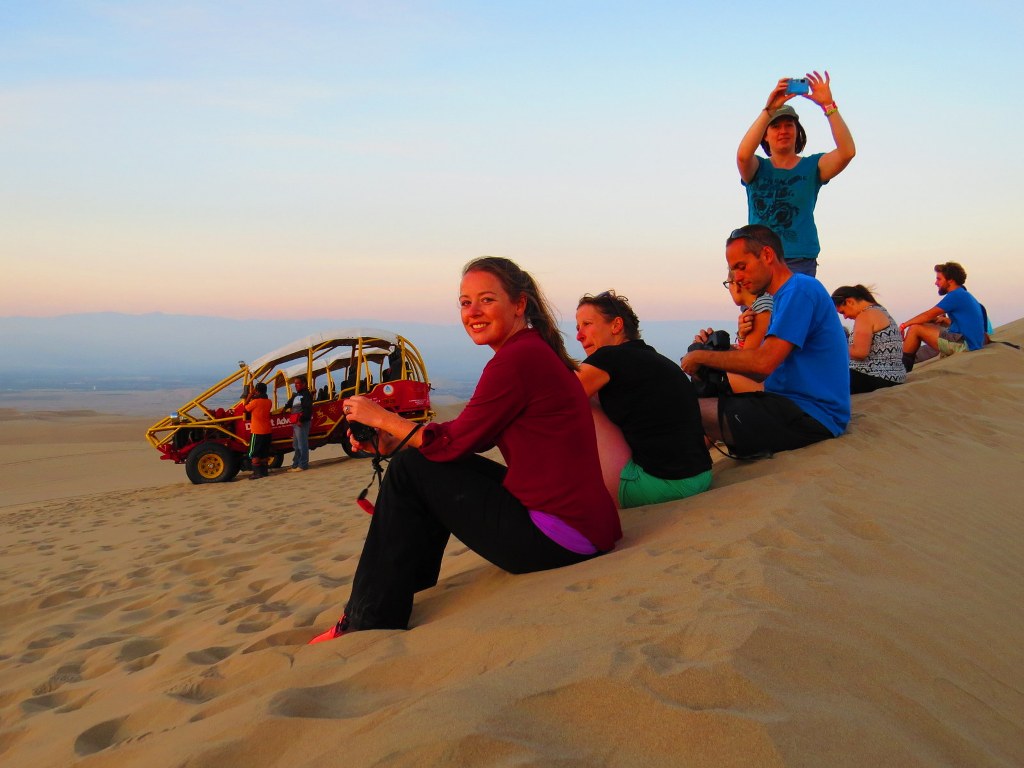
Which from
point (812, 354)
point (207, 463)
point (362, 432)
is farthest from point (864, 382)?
point (207, 463)

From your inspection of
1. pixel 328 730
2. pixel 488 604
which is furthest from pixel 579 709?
pixel 488 604

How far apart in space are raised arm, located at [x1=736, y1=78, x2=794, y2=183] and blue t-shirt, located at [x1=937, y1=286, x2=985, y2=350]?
596 centimetres

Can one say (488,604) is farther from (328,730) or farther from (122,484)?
(122,484)

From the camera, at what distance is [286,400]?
12227 millimetres

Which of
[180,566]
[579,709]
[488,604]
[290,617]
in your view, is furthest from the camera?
[180,566]

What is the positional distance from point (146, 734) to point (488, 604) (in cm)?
116

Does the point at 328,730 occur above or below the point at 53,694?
above

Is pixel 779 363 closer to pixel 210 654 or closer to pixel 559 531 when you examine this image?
pixel 559 531

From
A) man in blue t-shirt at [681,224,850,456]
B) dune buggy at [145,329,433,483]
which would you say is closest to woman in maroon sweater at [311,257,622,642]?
man in blue t-shirt at [681,224,850,456]

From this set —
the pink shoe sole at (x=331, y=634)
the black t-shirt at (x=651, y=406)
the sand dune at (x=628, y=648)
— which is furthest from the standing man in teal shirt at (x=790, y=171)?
the pink shoe sole at (x=331, y=634)

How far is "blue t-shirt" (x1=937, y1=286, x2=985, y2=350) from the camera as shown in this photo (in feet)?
34.2

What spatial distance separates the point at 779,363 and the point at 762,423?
0.39 meters

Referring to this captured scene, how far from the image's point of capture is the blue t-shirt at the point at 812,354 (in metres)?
4.54

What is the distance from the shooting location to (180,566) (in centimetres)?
541
